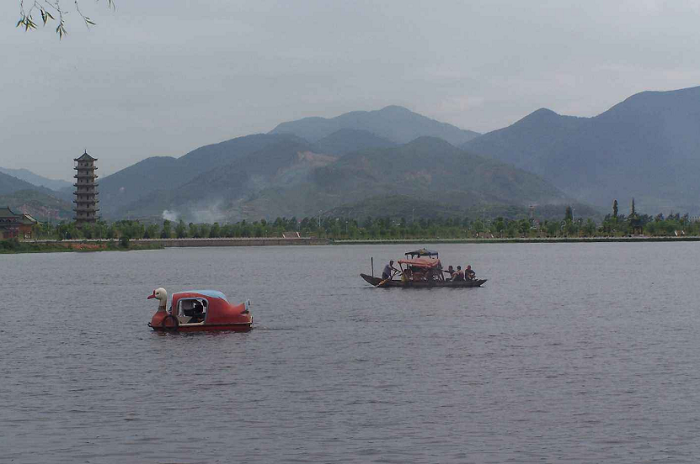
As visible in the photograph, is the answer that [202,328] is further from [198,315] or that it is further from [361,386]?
[361,386]

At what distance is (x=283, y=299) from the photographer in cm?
9900

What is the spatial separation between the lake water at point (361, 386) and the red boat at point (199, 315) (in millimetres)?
1043

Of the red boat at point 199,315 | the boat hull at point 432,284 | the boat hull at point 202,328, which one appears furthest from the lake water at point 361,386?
the boat hull at point 432,284

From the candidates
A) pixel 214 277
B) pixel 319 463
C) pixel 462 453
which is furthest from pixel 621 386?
pixel 214 277

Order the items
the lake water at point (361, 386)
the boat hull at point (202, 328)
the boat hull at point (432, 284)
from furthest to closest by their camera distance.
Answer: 1. the boat hull at point (432, 284)
2. the boat hull at point (202, 328)
3. the lake water at point (361, 386)

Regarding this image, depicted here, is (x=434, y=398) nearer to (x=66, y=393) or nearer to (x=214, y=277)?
(x=66, y=393)

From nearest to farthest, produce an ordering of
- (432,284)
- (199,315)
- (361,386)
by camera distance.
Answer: (361,386) < (199,315) < (432,284)

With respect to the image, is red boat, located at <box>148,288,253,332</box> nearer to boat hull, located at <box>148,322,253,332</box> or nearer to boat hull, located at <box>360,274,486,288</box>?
boat hull, located at <box>148,322,253,332</box>

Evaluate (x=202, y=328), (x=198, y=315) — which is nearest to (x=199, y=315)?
(x=198, y=315)

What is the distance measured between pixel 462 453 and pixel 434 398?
9189mm

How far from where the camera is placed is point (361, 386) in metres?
42.4

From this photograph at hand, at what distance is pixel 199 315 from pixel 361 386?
76.8 feet

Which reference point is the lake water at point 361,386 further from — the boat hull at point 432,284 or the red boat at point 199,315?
the boat hull at point 432,284

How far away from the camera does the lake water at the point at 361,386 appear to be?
31188mm
